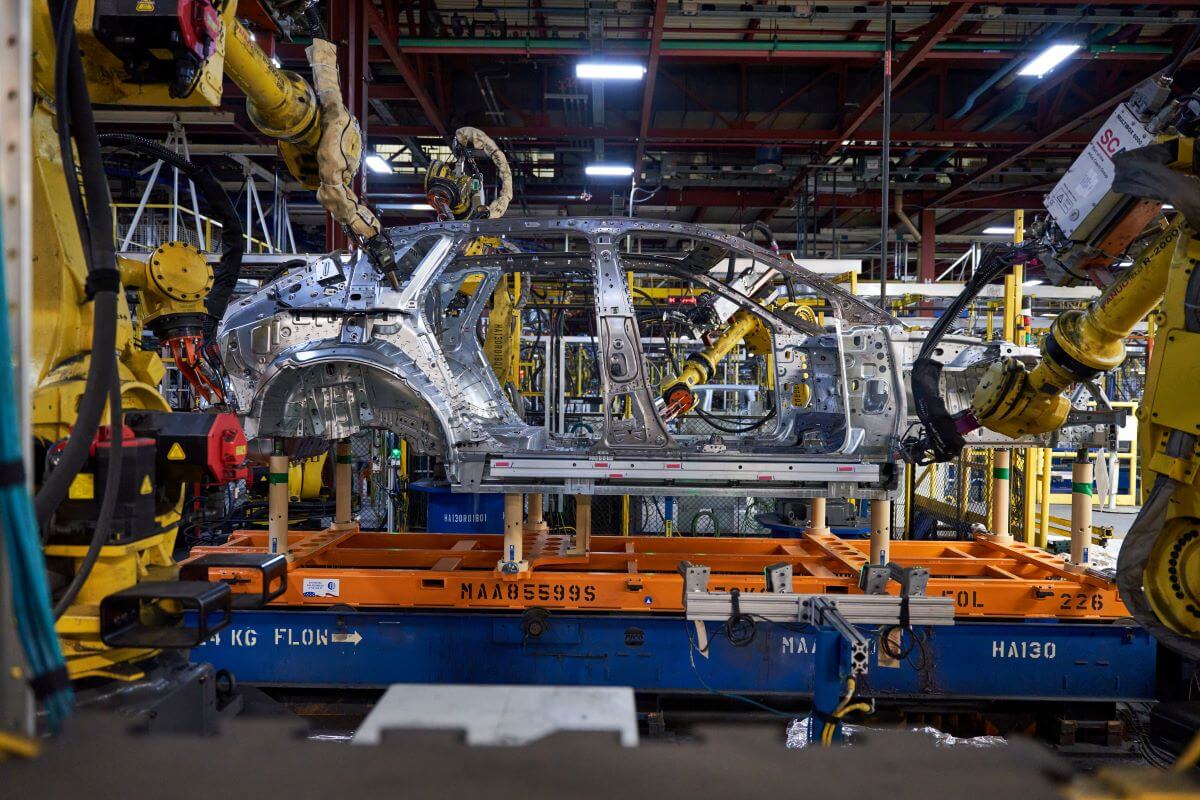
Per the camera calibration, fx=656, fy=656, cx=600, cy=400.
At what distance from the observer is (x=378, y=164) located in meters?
9.89

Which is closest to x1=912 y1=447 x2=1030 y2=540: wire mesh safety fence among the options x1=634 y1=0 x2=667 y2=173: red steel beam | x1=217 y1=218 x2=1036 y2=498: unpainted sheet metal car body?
x1=217 y1=218 x2=1036 y2=498: unpainted sheet metal car body

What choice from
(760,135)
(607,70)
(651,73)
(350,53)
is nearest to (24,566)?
(350,53)

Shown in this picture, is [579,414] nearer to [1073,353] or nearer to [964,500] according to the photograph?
[964,500]

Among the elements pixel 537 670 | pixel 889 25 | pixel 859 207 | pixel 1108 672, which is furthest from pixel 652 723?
pixel 859 207

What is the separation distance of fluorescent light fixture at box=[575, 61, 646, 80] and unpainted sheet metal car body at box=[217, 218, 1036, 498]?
9.86 feet

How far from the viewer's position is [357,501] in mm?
8750

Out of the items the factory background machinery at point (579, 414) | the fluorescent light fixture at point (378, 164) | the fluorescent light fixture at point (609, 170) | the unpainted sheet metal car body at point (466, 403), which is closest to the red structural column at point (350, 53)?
the factory background machinery at point (579, 414)

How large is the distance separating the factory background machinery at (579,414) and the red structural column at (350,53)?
35mm

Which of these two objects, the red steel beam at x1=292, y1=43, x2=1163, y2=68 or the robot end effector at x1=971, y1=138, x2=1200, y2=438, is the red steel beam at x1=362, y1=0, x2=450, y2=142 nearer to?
the red steel beam at x1=292, y1=43, x2=1163, y2=68

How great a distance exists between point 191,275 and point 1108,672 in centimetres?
534

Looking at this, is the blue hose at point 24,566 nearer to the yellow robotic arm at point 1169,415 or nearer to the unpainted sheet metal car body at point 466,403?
the unpainted sheet metal car body at point 466,403

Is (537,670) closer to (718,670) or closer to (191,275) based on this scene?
(718,670)

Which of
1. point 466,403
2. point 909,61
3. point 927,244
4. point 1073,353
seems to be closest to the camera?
point 1073,353

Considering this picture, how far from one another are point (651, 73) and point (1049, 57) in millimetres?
3987
